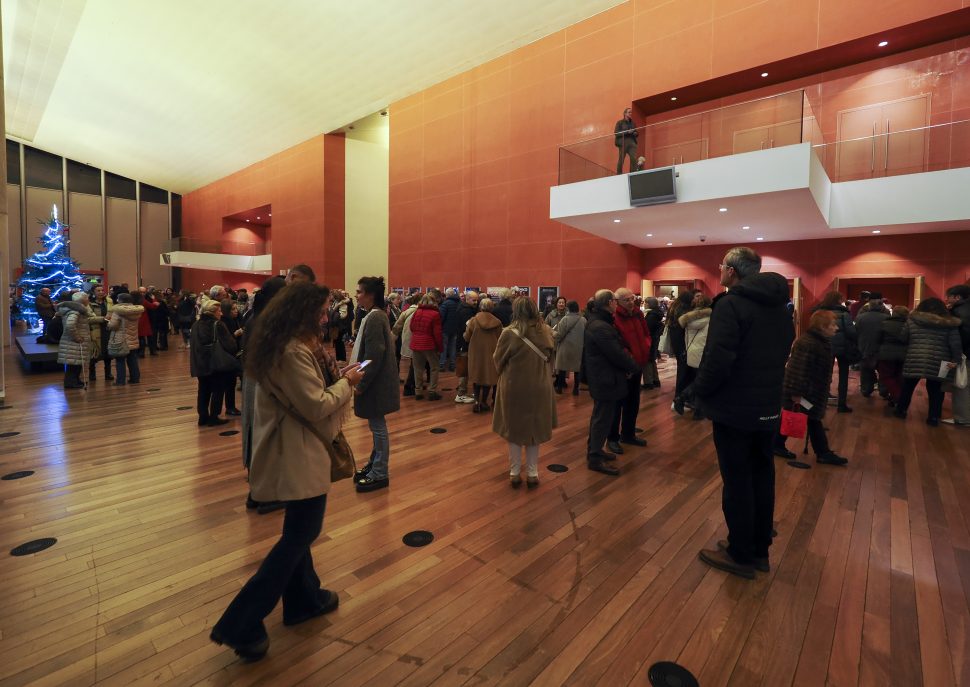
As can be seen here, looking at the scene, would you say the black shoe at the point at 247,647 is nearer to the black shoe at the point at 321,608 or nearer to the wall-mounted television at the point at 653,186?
the black shoe at the point at 321,608

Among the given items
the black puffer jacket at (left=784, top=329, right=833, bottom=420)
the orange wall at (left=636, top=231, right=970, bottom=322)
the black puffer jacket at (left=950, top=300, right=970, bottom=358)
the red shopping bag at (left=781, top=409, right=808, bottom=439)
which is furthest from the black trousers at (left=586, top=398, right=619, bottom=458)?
the orange wall at (left=636, top=231, right=970, bottom=322)

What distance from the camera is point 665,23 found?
10.8 metres

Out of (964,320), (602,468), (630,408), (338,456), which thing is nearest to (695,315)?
(630,408)

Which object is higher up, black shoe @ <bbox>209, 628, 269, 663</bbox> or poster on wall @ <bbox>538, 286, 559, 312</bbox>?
poster on wall @ <bbox>538, 286, 559, 312</bbox>

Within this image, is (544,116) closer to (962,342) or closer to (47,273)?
(962,342)

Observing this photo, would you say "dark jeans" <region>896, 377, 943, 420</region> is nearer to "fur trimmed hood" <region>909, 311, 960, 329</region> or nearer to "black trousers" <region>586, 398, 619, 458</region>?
"fur trimmed hood" <region>909, 311, 960, 329</region>

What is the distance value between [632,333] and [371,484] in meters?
2.60

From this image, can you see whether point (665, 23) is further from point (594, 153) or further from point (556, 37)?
point (594, 153)

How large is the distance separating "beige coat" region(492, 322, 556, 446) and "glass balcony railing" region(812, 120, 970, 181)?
780 centimetres

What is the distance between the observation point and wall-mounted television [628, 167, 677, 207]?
26.6 feet

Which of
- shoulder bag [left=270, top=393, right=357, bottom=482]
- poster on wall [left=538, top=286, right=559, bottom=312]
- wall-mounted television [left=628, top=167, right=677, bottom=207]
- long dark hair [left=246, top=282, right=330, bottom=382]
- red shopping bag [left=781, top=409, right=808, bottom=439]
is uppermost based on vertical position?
wall-mounted television [left=628, top=167, right=677, bottom=207]

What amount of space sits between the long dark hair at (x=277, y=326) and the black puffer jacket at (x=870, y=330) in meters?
7.34

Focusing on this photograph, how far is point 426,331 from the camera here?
6363 mm

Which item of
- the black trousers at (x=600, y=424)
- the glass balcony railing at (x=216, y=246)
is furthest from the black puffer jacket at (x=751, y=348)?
the glass balcony railing at (x=216, y=246)
